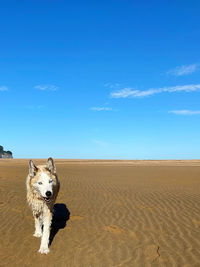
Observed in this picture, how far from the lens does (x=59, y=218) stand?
830 cm

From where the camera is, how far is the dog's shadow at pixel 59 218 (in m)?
6.95

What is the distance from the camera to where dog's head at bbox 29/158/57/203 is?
5410 millimetres

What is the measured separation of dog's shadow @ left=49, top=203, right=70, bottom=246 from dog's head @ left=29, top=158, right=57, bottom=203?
5.10ft

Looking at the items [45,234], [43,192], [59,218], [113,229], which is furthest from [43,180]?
[59,218]

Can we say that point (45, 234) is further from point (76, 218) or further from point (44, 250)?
point (76, 218)

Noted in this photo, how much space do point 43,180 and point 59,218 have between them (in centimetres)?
338

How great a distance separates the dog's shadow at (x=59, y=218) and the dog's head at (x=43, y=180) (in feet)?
5.10

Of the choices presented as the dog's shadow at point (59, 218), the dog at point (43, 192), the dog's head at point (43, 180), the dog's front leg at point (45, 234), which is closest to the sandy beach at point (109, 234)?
the dog's shadow at point (59, 218)

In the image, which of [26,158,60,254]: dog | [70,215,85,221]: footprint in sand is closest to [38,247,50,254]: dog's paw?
[26,158,60,254]: dog

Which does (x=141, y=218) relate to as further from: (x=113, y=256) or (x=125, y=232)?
(x=113, y=256)

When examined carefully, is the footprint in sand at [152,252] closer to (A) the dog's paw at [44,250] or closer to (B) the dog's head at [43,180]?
(A) the dog's paw at [44,250]

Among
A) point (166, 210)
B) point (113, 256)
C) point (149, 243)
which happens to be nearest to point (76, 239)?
point (113, 256)

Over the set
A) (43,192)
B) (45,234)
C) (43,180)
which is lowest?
(45,234)

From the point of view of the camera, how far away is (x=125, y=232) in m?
6.83
